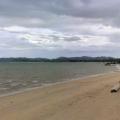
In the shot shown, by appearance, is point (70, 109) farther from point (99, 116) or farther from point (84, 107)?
point (99, 116)

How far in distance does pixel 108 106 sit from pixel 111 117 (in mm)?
2114

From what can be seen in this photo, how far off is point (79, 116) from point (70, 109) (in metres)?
1.37

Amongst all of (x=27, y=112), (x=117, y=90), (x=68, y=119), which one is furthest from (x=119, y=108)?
(x=117, y=90)

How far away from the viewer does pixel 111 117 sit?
33.0 ft

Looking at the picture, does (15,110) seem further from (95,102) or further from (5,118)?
(95,102)

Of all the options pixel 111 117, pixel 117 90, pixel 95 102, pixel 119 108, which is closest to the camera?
pixel 111 117

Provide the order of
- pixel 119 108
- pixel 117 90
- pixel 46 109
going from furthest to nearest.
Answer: pixel 117 90 → pixel 46 109 → pixel 119 108

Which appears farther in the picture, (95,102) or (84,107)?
(95,102)

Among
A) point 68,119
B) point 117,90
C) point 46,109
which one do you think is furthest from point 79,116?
point 117,90

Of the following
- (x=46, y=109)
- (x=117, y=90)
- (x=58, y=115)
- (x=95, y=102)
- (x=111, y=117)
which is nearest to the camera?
(x=111, y=117)

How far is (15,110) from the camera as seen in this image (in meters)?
12.6

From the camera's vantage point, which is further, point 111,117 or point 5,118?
point 5,118

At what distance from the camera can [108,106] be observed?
479 inches

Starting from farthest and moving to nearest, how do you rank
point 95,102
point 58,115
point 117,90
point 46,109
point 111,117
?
point 117,90 < point 95,102 < point 46,109 < point 58,115 < point 111,117
